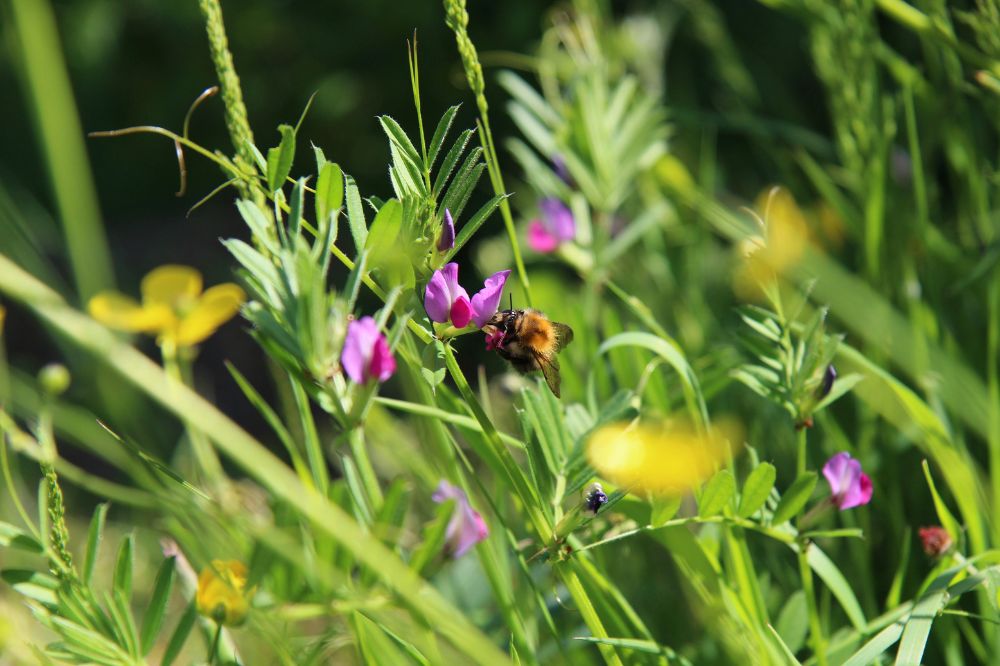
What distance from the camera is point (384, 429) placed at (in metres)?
0.91

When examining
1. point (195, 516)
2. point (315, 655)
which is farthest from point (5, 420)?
point (315, 655)

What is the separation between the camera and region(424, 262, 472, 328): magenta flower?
21.5 inches

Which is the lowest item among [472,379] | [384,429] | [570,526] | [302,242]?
[472,379]

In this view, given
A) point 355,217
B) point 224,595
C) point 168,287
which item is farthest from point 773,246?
point 168,287

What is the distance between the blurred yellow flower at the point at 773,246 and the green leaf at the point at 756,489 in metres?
0.13

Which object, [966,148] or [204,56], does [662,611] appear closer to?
[966,148]

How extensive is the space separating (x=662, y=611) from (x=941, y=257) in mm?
465

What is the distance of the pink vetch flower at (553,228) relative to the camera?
1023 mm

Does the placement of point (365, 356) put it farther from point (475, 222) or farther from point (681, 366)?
point (681, 366)

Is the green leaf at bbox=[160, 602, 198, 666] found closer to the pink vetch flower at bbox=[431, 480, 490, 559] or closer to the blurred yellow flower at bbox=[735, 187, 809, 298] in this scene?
the pink vetch flower at bbox=[431, 480, 490, 559]

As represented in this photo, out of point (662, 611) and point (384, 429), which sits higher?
point (384, 429)

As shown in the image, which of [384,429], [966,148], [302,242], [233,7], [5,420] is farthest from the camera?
[233,7]

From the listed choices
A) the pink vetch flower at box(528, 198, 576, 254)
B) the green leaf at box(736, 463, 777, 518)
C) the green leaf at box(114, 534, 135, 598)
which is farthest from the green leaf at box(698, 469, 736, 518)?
the pink vetch flower at box(528, 198, 576, 254)

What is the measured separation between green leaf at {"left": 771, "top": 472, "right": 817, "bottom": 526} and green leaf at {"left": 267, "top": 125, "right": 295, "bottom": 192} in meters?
0.36
